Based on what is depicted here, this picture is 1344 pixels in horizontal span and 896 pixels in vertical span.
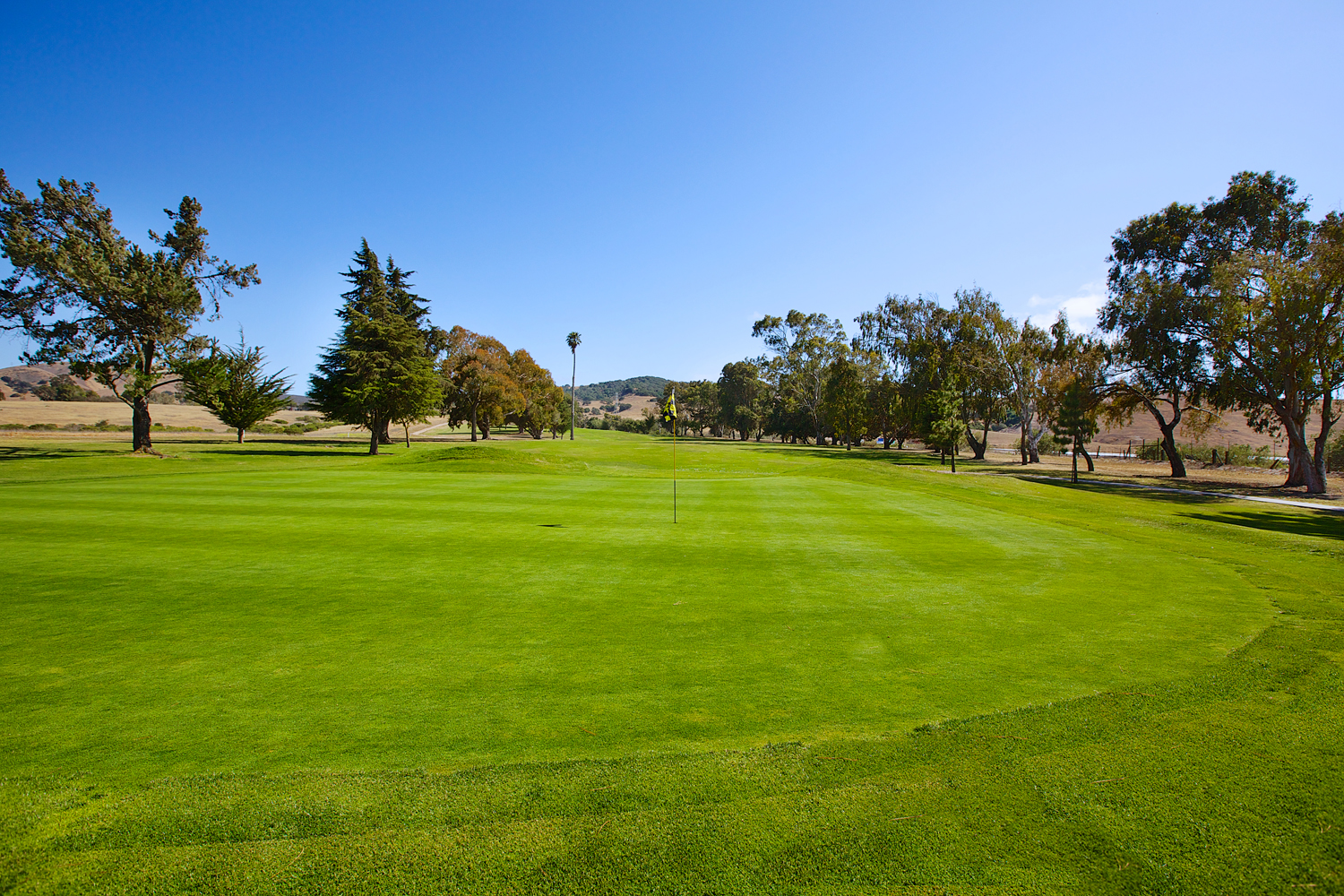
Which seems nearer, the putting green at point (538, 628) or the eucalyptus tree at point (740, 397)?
the putting green at point (538, 628)

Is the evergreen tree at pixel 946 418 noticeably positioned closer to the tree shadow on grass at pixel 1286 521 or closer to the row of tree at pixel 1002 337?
the row of tree at pixel 1002 337

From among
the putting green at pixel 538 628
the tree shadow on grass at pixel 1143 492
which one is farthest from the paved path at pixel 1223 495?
the putting green at pixel 538 628

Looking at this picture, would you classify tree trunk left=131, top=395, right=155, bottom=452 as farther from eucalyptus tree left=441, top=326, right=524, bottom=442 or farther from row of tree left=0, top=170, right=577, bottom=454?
eucalyptus tree left=441, top=326, right=524, bottom=442

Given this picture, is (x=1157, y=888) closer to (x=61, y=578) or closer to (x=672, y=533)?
(x=672, y=533)

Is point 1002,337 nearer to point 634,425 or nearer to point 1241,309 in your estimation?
point 1241,309

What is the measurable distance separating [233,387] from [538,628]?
48014mm

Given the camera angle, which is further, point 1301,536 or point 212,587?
point 1301,536

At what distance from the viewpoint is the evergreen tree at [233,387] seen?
38.3 metres

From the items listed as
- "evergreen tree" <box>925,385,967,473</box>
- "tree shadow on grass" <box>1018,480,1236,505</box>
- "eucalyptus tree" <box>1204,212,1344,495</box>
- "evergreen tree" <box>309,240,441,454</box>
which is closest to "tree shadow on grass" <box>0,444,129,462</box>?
"evergreen tree" <box>309,240,441,454</box>

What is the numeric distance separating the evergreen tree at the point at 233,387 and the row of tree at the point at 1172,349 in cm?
5474

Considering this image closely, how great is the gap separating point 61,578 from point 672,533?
10312 millimetres

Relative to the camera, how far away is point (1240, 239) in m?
39.1

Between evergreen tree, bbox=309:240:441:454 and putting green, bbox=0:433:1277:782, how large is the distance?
32.2 m

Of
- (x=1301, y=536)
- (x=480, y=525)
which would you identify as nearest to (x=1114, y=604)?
(x=480, y=525)
